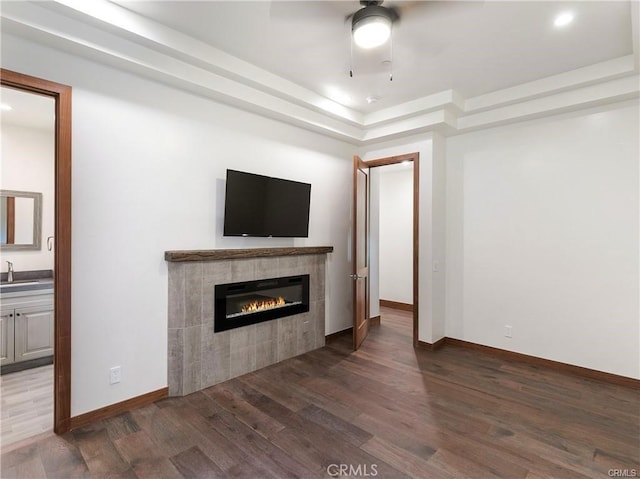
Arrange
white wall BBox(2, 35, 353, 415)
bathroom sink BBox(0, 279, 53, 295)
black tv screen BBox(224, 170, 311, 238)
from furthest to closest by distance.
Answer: bathroom sink BBox(0, 279, 53, 295), black tv screen BBox(224, 170, 311, 238), white wall BBox(2, 35, 353, 415)

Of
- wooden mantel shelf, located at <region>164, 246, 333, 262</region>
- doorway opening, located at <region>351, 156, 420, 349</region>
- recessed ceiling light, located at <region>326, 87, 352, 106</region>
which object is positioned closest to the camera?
wooden mantel shelf, located at <region>164, 246, 333, 262</region>

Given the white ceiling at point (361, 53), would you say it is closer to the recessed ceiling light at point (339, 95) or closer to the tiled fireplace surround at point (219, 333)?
the recessed ceiling light at point (339, 95)

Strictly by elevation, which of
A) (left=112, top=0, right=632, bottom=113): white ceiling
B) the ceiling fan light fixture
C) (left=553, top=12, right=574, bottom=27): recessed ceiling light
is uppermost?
(left=112, top=0, right=632, bottom=113): white ceiling

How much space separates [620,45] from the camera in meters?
2.64

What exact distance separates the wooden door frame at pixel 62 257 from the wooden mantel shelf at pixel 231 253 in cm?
70

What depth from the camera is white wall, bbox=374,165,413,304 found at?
6266mm

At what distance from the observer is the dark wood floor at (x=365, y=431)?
1.94 m

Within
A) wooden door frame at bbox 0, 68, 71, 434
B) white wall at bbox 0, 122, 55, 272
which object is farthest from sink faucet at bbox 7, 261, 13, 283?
wooden door frame at bbox 0, 68, 71, 434

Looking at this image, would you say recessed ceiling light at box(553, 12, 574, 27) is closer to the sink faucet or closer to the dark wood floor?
the dark wood floor

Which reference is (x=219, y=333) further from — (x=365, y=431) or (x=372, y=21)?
→ (x=372, y=21)

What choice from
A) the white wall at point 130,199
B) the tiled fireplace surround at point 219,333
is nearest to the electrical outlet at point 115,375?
the white wall at point 130,199

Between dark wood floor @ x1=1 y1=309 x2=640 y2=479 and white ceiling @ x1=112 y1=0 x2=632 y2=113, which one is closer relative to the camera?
dark wood floor @ x1=1 y1=309 x2=640 y2=479

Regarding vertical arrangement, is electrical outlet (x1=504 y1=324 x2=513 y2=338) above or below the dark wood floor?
above

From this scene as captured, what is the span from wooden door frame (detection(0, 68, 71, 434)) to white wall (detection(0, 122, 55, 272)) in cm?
213
